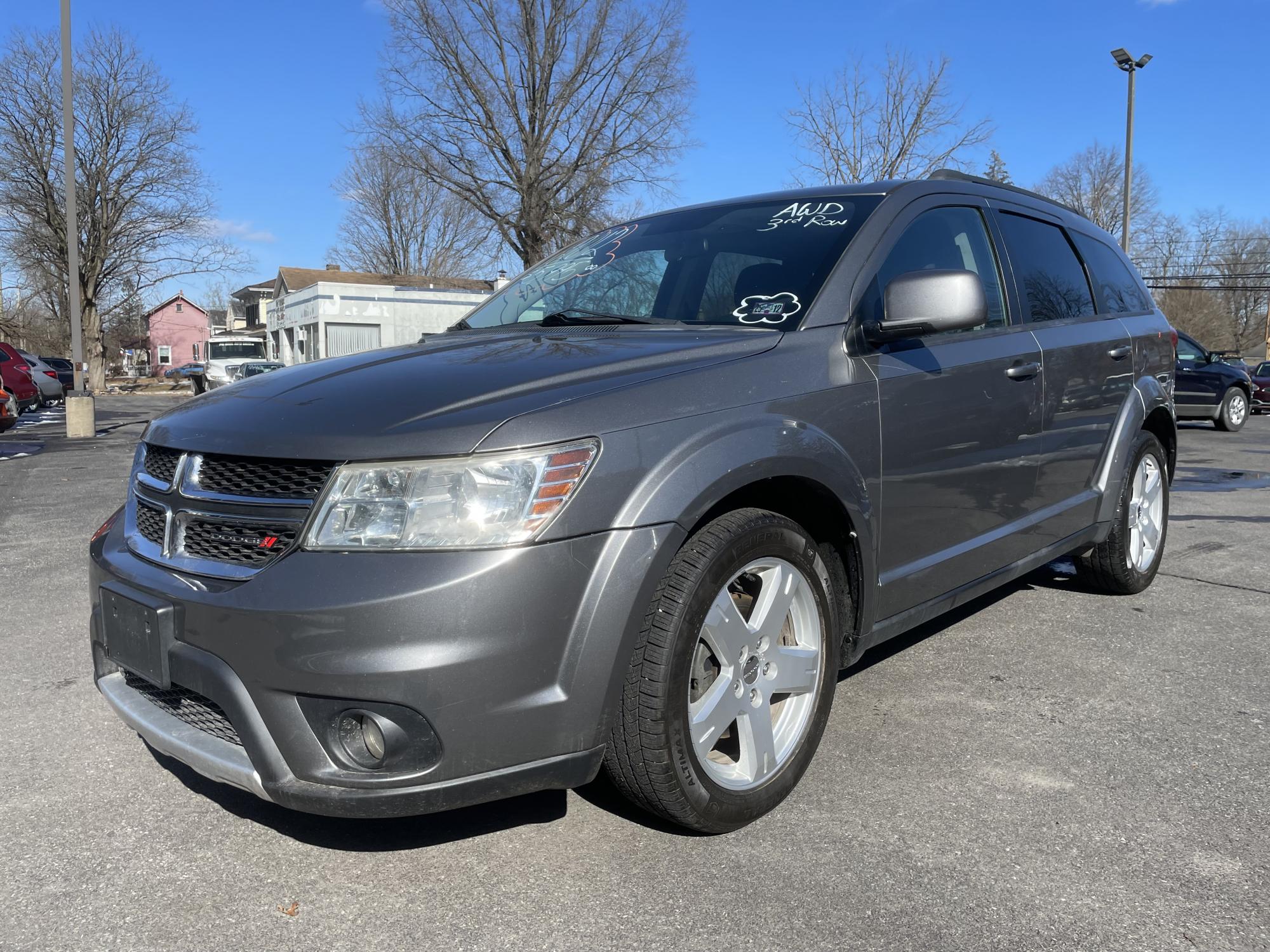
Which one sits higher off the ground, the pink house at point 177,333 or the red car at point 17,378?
the pink house at point 177,333

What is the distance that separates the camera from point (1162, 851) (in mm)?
2506

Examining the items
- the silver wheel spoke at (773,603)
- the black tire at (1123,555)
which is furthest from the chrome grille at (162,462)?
the black tire at (1123,555)

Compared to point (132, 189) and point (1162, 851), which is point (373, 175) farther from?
point (1162, 851)

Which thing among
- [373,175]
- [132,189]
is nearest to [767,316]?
[132,189]

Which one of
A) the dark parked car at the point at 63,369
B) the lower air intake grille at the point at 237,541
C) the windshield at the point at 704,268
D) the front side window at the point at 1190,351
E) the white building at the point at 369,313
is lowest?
the lower air intake grille at the point at 237,541

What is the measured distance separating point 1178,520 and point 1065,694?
4.45 metres

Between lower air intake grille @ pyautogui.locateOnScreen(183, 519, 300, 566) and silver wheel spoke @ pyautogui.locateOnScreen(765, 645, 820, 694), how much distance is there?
1.25 metres

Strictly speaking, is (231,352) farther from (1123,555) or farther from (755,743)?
(755,743)

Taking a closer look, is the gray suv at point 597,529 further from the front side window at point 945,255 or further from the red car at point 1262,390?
the red car at point 1262,390

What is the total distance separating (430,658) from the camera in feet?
6.75

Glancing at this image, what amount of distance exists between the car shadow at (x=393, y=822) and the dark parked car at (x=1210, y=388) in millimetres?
17994

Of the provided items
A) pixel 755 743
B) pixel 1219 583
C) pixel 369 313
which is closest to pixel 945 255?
pixel 755 743

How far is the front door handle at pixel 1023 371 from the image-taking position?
3.62 m

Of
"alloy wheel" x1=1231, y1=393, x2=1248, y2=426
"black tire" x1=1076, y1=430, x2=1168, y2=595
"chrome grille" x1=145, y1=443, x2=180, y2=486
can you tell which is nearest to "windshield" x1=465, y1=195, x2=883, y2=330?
"chrome grille" x1=145, y1=443, x2=180, y2=486
